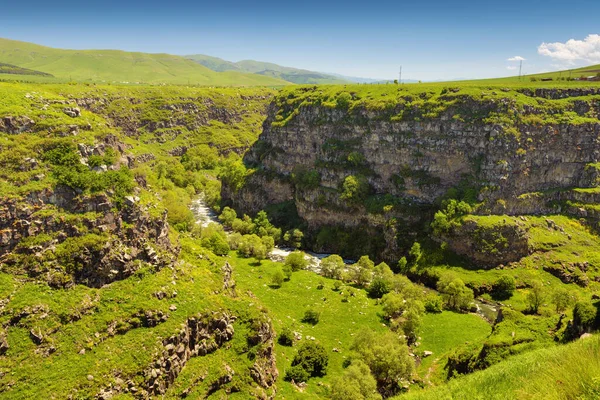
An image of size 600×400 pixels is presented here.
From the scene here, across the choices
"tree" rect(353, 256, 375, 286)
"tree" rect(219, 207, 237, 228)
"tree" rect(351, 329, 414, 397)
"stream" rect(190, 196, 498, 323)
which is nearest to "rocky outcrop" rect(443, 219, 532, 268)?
"stream" rect(190, 196, 498, 323)

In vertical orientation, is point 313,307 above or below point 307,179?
below

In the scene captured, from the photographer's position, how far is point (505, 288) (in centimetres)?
8056

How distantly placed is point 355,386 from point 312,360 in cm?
1046

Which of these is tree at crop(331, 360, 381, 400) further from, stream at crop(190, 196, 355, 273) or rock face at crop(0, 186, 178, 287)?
stream at crop(190, 196, 355, 273)

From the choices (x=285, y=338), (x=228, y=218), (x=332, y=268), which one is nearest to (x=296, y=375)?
(x=285, y=338)

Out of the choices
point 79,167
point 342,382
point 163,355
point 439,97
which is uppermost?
point 439,97

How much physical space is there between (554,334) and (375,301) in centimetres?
3714

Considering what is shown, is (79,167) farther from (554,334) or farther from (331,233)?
(331,233)

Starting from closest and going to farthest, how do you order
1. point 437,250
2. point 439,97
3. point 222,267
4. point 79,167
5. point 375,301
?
1. point 79,167
2. point 222,267
3. point 375,301
4. point 437,250
5. point 439,97

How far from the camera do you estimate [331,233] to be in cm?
11100

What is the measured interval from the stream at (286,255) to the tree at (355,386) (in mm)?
40111

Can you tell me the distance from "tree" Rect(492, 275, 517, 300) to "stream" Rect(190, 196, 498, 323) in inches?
144

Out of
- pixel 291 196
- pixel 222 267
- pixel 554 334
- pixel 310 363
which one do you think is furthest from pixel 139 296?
pixel 291 196

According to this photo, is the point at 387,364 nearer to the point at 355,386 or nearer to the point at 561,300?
the point at 355,386
